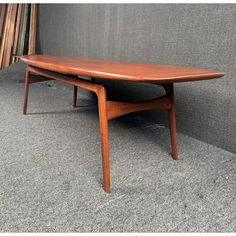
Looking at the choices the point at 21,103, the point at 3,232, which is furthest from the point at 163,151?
the point at 21,103

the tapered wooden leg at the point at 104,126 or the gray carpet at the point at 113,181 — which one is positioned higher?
the tapered wooden leg at the point at 104,126

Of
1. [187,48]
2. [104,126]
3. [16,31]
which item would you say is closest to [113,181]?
[104,126]

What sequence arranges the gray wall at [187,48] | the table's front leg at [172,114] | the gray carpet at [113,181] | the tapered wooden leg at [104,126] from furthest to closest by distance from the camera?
1. the gray wall at [187,48]
2. the table's front leg at [172,114]
3. the tapered wooden leg at [104,126]
4. the gray carpet at [113,181]

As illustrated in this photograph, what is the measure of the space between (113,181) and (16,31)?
2949 mm

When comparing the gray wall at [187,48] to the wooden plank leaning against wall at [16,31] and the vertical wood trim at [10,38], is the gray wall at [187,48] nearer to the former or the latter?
the wooden plank leaning against wall at [16,31]

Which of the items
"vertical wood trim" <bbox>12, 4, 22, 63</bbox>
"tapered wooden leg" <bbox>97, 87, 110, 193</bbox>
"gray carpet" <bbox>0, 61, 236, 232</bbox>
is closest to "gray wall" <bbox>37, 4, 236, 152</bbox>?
"gray carpet" <bbox>0, 61, 236, 232</bbox>

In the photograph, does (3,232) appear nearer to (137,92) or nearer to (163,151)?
(163,151)

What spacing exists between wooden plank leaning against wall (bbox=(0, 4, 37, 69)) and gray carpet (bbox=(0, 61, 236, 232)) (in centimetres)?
198

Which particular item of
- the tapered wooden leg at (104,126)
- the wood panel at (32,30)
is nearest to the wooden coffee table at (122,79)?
the tapered wooden leg at (104,126)

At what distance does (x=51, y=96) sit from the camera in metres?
2.23

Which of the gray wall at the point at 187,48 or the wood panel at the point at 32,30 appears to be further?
the wood panel at the point at 32,30

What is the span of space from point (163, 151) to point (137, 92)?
23.6 inches

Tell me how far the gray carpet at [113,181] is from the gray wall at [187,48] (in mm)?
110

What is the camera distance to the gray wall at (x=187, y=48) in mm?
1127
